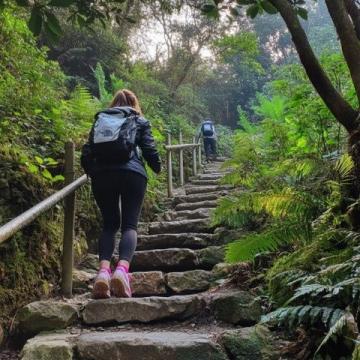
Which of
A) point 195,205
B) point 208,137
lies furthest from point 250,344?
point 208,137

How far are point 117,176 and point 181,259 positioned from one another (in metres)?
1.28

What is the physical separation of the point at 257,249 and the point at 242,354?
70 cm

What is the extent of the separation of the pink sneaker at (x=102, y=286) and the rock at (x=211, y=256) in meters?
1.21

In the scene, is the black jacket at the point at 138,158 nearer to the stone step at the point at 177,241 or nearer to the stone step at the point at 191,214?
the stone step at the point at 177,241

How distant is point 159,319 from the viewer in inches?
127

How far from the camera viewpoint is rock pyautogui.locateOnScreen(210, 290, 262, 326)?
3.03 m

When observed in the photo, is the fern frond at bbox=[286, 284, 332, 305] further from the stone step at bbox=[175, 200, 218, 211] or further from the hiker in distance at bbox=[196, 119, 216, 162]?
the hiker in distance at bbox=[196, 119, 216, 162]

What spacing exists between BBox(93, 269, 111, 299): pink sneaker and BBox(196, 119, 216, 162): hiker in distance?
9956mm

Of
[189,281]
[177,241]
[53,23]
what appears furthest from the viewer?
[177,241]

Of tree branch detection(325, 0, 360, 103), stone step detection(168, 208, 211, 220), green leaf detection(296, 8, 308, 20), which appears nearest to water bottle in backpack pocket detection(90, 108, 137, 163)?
green leaf detection(296, 8, 308, 20)

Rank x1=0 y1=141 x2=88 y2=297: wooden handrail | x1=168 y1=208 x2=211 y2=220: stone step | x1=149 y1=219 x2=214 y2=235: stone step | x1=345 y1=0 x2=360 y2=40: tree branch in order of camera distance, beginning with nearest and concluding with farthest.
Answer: x1=345 y1=0 x2=360 y2=40: tree branch → x1=0 y1=141 x2=88 y2=297: wooden handrail → x1=149 y1=219 x2=214 y2=235: stone step → x1=168 y1=208 x2=211 y2=220: stone step

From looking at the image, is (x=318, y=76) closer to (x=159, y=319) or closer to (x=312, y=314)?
(x=312, y=314)

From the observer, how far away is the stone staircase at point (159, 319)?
267 cm

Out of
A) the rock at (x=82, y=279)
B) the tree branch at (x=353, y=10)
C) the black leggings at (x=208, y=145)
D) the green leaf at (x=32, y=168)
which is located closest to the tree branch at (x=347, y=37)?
the tree branch at (x=353, y=10)
